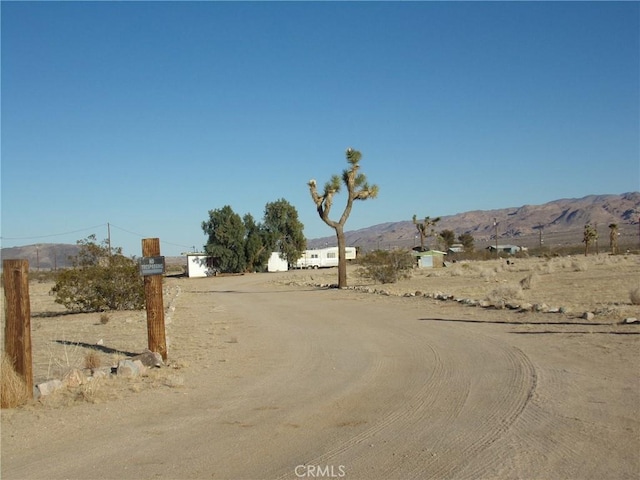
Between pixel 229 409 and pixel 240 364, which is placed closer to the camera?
pixel 229 409

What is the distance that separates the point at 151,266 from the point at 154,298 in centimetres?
Result: 66

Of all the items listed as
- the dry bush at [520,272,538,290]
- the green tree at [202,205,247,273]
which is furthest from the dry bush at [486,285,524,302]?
the green tree at [202,205,247,273]

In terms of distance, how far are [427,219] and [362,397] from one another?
255 ft

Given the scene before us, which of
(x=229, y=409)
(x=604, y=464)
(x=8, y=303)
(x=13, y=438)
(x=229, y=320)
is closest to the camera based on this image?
(x=604, y=464)

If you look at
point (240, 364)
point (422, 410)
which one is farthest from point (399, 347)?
point (422, 410)

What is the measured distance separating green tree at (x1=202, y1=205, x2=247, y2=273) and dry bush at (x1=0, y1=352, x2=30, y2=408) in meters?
72.9

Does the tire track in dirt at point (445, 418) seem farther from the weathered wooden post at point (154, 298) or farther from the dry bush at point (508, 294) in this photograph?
the dry bush at point (508, 294)

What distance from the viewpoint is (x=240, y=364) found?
39.8 feet

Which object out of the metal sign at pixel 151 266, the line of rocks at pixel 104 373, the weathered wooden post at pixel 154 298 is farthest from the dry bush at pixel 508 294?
the line of rocks at pixel 104 373

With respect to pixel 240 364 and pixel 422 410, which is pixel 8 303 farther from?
pixel 422 410

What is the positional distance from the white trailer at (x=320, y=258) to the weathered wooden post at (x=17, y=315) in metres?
85.4

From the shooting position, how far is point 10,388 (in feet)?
28.6

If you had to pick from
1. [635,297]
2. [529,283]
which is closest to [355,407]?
[635,297]

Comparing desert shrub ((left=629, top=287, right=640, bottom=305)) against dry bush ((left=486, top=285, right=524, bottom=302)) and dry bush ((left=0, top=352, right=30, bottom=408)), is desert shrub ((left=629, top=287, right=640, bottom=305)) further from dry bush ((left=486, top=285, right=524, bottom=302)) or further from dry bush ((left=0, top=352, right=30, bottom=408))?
dry bush ((left=0, top=352, right=30, bottom=408))
